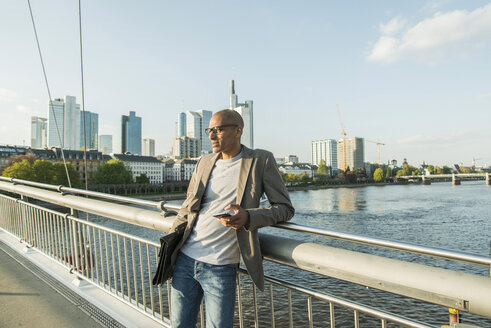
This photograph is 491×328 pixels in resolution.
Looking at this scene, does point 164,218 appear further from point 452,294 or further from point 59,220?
point 59,220

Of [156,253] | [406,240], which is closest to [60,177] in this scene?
[406,240]

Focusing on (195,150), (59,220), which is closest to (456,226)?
(59,220)

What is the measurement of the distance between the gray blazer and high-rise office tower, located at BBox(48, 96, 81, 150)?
41.4 metres

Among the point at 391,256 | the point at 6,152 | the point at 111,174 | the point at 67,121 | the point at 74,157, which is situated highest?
the point at 67,121

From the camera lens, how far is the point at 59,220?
16.7ft

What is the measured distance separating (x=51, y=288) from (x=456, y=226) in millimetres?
33965

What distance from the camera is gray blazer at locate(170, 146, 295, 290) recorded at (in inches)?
82.5

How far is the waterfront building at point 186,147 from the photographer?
17688 cm

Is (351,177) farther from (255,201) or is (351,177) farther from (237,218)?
(237,218)

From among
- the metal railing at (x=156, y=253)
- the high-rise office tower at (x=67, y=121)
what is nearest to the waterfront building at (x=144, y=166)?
the high-rise office tower at (x=67, y=121)

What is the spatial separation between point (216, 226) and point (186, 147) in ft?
589

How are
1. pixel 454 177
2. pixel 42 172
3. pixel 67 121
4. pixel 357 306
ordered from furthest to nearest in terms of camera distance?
pixel 454 177, pixel 67 121, pixel 42 172, pixel 357 306

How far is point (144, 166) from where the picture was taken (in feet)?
397

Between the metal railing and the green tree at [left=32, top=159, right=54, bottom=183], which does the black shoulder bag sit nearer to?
the metal railing
